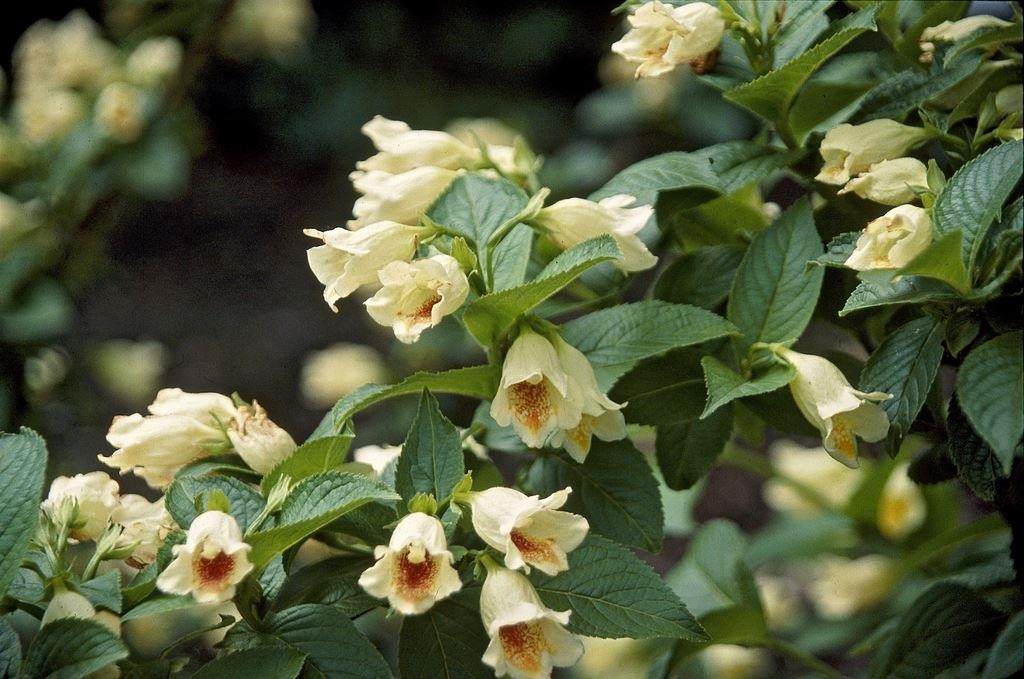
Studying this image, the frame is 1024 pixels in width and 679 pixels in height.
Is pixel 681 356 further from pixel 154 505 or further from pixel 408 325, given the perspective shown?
pixel 154 505

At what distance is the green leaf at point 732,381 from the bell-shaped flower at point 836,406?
11mm

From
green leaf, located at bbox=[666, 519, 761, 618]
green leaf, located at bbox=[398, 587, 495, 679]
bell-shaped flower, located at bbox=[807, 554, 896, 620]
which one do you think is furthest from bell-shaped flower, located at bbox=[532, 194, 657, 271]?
bell-shaped flower, located at bbox=[807, 554, 896, 620]

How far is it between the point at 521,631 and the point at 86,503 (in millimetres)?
320

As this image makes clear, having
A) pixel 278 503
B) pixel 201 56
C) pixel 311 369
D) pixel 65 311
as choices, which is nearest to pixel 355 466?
pixel 278 503

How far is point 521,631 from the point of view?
610mm

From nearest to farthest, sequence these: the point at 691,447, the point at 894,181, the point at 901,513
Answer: the point at 894,181 < the point at 691,447 < the point at 901,513

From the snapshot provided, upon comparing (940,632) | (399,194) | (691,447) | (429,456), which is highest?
(399,194)

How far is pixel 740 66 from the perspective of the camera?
833 mm

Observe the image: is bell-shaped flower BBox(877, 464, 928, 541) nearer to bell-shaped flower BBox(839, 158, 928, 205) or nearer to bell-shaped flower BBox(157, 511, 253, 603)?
bell-shaped flower BBox(839, 158, 928, 205)

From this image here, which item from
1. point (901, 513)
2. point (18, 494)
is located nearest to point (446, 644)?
point (18, 494)

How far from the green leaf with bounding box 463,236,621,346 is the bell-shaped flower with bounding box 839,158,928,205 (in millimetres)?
197

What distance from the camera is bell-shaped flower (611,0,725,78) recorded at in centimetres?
76

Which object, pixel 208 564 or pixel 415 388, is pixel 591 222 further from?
pixel 208 564

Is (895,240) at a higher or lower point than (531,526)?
higher
